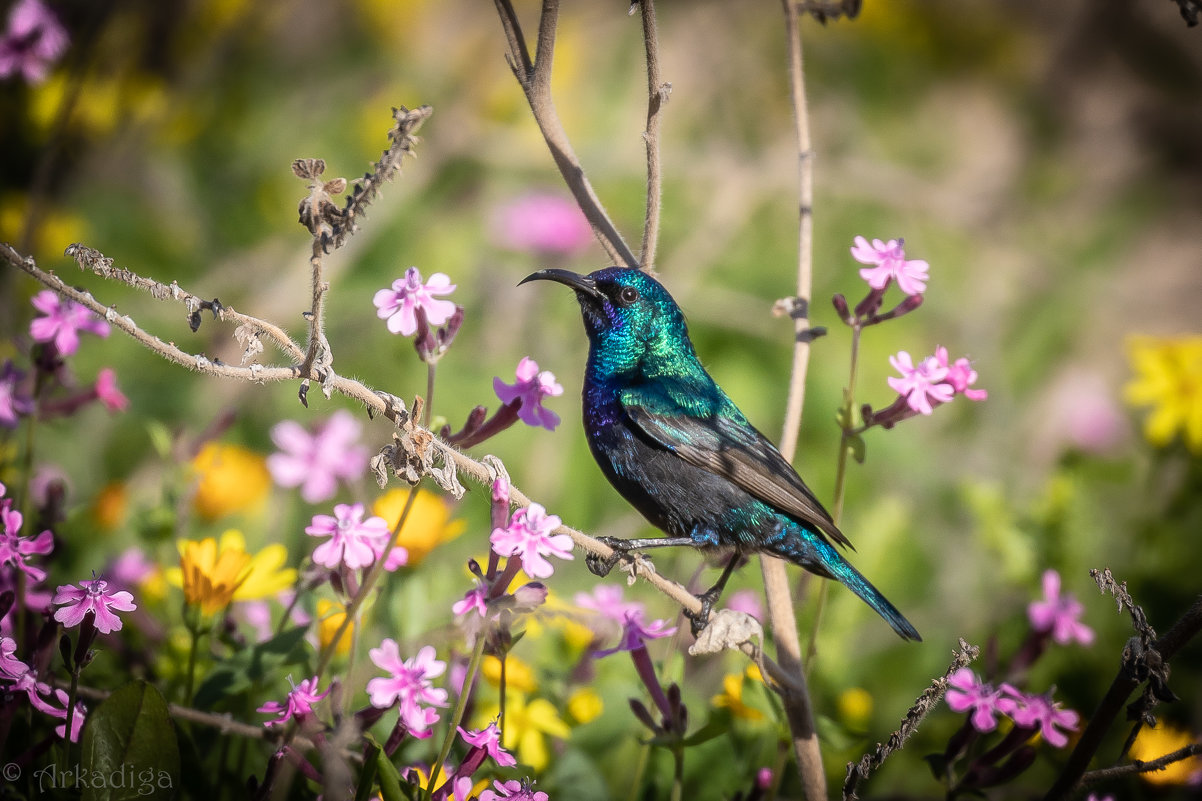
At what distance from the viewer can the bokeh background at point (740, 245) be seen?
3.09 m

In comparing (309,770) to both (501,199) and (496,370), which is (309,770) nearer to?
(496,370)

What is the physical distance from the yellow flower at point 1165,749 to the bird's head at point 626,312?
1449 millimetres

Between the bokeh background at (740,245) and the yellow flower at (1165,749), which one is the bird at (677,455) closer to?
the bokeh background at (740,245)

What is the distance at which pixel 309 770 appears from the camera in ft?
5.21

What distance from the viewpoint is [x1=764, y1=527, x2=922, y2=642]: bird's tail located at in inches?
85.1

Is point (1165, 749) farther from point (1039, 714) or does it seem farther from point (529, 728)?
point (529, 728)

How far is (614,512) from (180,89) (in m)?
3.35

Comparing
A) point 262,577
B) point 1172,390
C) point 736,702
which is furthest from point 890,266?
point 1172,390

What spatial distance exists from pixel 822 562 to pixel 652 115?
3.46ft

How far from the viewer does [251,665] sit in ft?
6.02

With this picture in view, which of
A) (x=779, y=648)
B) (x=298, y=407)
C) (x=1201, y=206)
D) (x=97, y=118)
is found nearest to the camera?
(x=779, y=648)

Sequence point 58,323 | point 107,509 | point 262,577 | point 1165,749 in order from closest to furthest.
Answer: point 58,323 → point 262,577 → point 1165,749 → point 107,509

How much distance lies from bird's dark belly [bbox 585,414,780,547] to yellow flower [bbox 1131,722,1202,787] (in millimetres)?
1029

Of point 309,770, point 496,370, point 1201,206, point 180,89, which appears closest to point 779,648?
point 309,770
